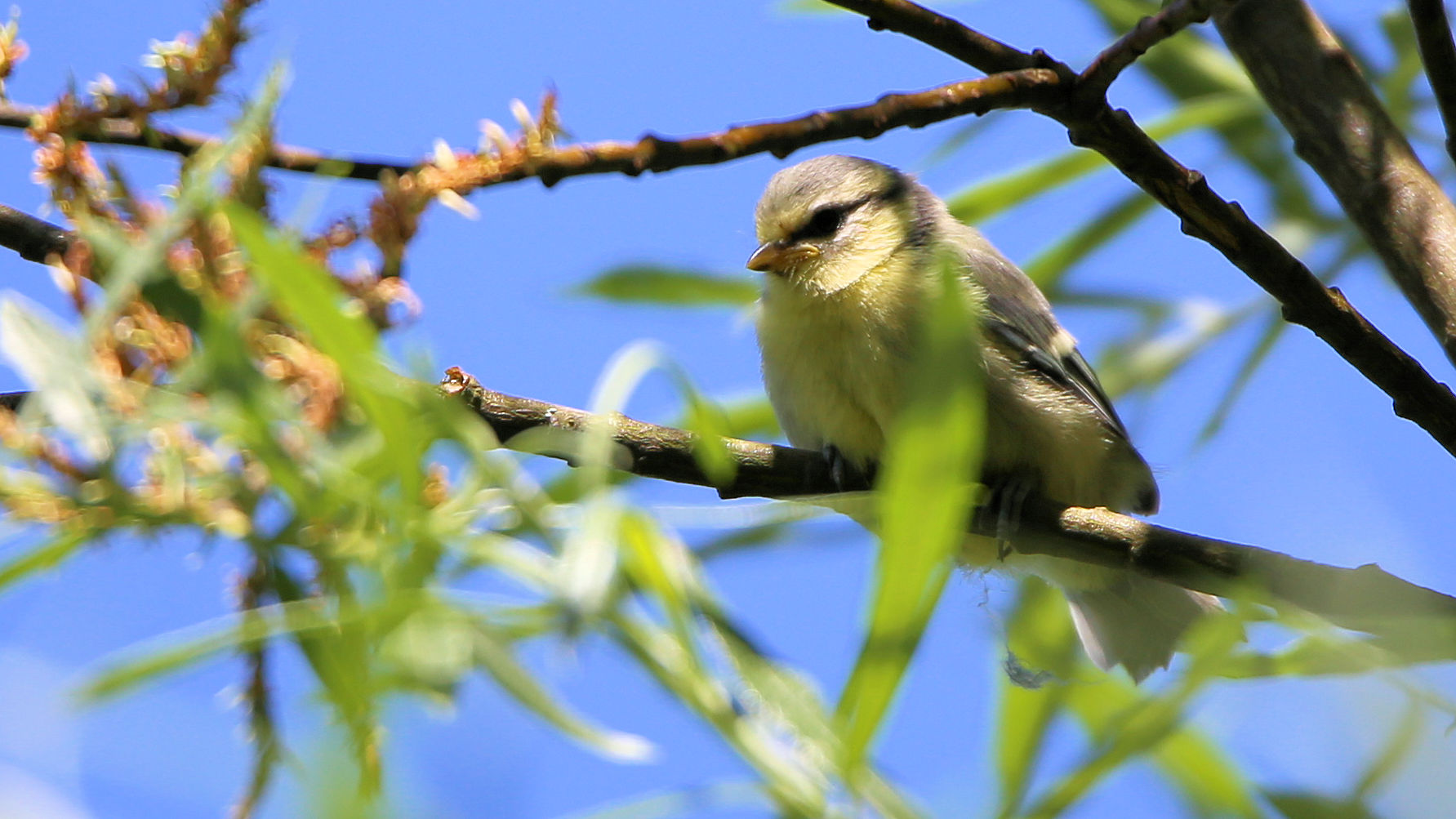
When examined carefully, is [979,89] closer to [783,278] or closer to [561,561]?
[561,561]

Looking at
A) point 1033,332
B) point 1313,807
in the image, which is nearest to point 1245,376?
point 1033,332

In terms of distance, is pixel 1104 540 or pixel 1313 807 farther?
pixel 1104 540

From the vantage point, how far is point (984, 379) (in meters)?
2.63

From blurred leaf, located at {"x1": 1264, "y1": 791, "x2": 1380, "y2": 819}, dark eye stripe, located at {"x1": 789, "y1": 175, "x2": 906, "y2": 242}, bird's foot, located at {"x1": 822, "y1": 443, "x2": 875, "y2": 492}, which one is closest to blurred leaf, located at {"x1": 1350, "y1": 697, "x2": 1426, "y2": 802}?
blurred leaf, located at {"x1": 1264, "y1": 791, "x2": 1380, "y2": 819}

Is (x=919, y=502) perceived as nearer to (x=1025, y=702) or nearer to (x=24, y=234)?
(x=1025, y=702)

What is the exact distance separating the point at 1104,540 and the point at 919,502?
1065 mm

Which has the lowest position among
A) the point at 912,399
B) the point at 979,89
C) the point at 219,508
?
the point at 219,508

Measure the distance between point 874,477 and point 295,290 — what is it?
1994 millimetres

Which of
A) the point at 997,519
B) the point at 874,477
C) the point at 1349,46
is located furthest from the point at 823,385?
the point at 1349,46

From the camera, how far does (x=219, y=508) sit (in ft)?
2.61

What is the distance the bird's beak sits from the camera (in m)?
2.88

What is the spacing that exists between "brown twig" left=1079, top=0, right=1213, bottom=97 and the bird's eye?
1.40m

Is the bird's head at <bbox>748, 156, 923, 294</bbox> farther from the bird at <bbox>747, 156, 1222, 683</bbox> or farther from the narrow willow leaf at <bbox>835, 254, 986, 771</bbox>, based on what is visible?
the narrow willow leaf at <bbox>835, 254, 986, 771</bbox>

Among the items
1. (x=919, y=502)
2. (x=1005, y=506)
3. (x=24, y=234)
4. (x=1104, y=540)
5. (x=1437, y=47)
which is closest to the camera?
(x=919, y=502)
